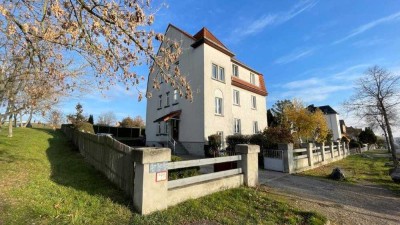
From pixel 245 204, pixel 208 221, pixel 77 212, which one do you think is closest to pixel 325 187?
pixel 245 204

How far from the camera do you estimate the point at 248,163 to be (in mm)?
8414

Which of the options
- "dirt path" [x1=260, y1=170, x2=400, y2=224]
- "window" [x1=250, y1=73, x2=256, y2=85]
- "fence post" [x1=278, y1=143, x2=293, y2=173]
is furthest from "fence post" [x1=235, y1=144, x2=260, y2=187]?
"window" [x1=250, y1=73, x2=256, y2=85]

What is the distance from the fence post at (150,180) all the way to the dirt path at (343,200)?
13.6 feet

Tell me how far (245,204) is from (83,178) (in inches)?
235

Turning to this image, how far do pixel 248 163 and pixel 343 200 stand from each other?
3.49 metres

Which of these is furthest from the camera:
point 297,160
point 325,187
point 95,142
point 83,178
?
point 297,160

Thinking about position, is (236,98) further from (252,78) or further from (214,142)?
(214,142)

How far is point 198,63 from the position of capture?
2173 cm

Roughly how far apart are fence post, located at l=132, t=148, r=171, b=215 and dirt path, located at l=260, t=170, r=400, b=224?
4.14 meters

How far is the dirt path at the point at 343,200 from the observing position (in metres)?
6.43

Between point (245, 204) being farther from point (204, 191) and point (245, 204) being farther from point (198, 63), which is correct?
point (198, 63)

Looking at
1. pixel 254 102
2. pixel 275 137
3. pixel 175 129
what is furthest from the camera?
pixel 254 102

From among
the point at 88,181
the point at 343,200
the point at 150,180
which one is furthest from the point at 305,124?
the point at 150,180

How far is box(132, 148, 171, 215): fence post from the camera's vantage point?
17.4 feet
